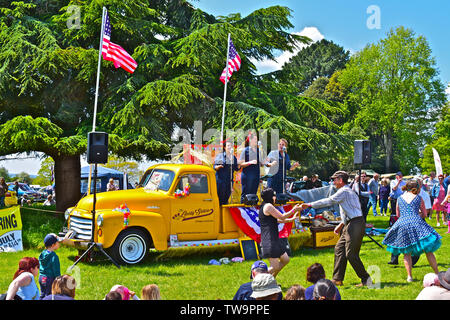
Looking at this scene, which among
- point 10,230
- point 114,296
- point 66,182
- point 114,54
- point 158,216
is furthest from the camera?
point 66,182

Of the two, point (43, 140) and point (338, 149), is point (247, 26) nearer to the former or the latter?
point (338, 149)

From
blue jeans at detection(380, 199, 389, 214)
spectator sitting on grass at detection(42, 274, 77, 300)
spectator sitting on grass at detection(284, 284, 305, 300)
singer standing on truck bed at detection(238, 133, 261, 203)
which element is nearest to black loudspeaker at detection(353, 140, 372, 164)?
singer standing on truck bed at detection(238, 133, 261, 203)

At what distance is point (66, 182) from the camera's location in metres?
17.7

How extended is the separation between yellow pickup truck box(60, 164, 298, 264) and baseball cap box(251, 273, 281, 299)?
5237 mm

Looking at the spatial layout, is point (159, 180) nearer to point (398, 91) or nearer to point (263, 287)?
point (263, 287)

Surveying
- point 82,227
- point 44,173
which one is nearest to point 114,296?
point 82,227

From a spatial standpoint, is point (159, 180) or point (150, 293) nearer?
A: point (150, 293)

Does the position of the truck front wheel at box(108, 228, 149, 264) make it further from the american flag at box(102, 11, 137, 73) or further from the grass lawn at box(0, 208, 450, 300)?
the american flag at box(102, 11, 137, 73)

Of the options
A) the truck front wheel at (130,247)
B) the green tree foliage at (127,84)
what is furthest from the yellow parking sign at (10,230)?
the truck front wheel at (130,247)

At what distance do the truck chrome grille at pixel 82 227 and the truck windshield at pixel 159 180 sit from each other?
1569 millimetres

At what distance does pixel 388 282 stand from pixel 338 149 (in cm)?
1017

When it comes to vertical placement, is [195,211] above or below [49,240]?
above

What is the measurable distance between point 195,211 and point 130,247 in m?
1.55

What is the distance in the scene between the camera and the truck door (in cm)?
1015
